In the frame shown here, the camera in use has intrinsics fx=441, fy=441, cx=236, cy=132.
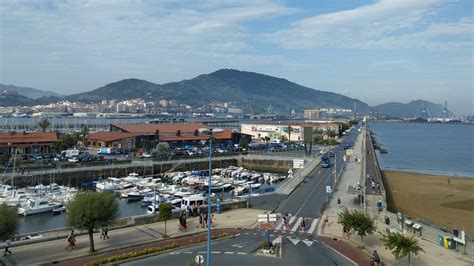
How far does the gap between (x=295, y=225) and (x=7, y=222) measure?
1257 cm

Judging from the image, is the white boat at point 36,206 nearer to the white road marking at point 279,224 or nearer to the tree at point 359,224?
the white road marking at point 279,224

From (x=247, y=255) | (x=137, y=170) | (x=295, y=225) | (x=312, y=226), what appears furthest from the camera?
(x=137, y=170)

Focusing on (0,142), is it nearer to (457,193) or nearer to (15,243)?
(15,243)

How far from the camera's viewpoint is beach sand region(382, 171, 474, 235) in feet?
98.1

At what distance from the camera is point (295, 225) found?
70.5ft

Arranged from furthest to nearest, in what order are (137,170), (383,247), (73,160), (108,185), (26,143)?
(26,143)
(73,160)
(137,170)
(108,185)
(383,247)

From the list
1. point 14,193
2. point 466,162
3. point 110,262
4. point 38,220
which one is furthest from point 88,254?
point 466,162

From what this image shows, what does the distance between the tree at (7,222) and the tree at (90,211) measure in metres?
1.84

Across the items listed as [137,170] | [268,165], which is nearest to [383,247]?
[137,170]

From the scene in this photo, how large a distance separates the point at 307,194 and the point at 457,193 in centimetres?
1791

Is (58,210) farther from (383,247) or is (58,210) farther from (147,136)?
(147,136)

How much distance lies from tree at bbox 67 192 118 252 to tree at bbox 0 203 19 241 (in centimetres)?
184

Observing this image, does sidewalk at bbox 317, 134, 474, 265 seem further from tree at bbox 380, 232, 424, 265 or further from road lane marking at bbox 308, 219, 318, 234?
tree at bbox 380, 232, 424, 265

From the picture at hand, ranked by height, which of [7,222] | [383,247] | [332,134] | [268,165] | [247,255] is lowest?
[268,165]
